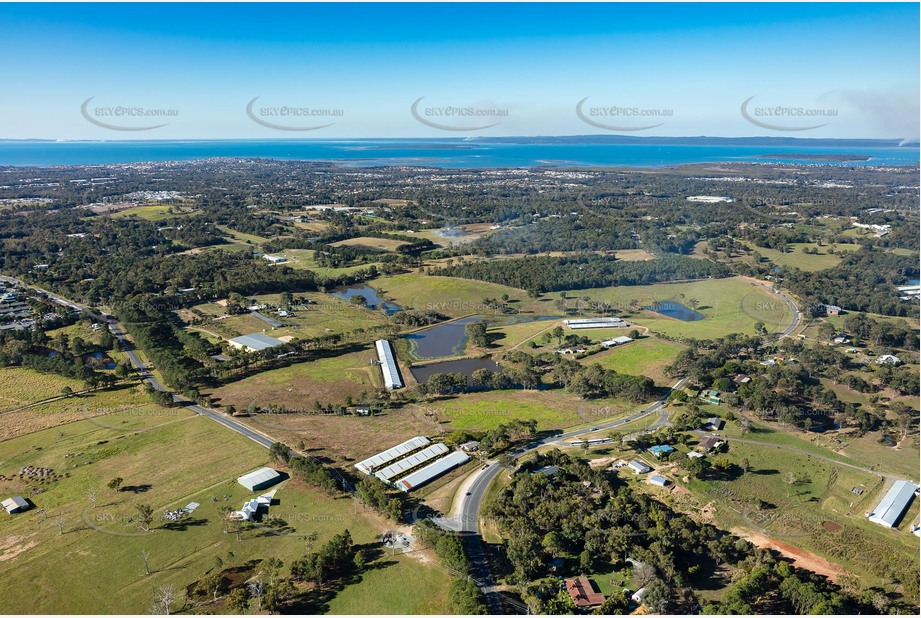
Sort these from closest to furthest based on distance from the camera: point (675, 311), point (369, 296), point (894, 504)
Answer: point (894, 504)
point (675, 311)
point (369, 296)

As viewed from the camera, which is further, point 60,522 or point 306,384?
point 306,384

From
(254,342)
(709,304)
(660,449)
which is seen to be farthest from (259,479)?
(709,304)

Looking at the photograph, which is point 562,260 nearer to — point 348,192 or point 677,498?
point 677,498

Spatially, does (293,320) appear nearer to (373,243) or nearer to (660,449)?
(373,243)

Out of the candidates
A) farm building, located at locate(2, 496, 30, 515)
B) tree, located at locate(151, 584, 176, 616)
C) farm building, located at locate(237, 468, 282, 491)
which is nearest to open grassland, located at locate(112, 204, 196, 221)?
farm building, located at locate(2, 496, 30, 515)

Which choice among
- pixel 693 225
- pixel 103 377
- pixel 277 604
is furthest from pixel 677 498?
pixel 693 225

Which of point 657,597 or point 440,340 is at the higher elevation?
point 440,340

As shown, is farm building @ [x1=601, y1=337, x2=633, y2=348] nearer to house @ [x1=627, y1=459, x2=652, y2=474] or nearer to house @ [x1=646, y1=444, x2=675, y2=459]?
house @ [x1=646, y1=444, x2=675, y2=459]

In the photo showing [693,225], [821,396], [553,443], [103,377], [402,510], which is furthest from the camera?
[693,225]
